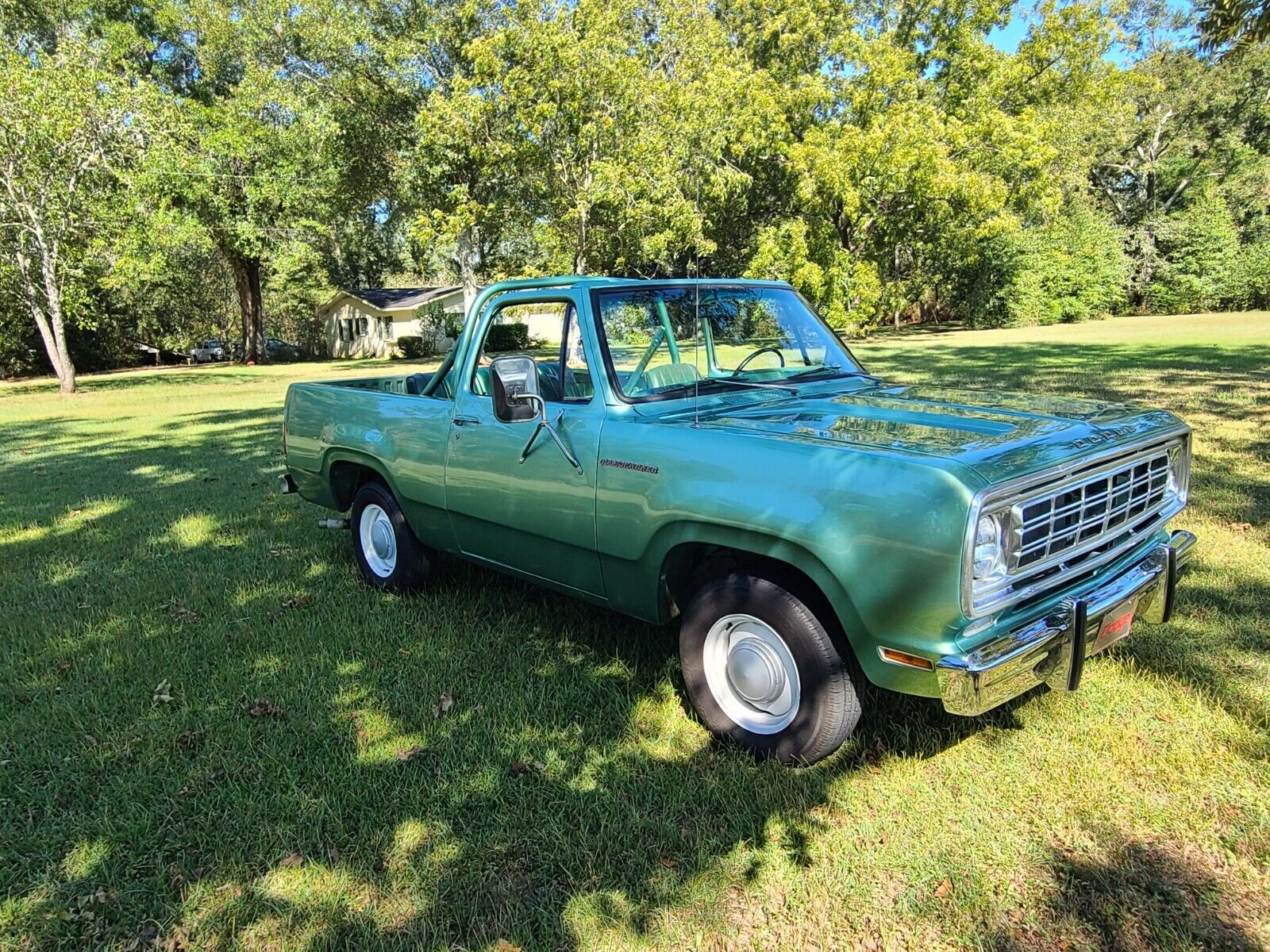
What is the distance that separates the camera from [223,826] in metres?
2.96

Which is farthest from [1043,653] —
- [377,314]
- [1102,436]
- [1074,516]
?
[377,314]

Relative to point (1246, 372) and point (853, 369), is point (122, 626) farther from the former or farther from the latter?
point (1246, 372)

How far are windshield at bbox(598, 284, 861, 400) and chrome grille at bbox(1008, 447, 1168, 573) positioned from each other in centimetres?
157

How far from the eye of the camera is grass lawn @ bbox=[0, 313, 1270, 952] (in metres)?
2.50

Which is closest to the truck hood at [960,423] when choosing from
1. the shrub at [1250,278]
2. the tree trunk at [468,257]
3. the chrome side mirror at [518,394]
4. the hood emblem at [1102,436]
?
the hood emblem at [1102,436]

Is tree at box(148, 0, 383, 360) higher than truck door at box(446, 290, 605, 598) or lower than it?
higher

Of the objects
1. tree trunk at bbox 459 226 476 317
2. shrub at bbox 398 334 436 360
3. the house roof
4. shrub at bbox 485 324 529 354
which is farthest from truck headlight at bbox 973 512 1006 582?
the house roof

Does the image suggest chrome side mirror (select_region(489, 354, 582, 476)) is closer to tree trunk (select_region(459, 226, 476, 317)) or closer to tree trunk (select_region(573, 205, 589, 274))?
tree trunk (select_region(573, 205, 589, 274))

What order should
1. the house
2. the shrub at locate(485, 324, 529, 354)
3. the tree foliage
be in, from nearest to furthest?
1. the shrub at locate(485, 324, 529, 354)
2. the tree foliage
3. the house

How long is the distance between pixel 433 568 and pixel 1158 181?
49963mm

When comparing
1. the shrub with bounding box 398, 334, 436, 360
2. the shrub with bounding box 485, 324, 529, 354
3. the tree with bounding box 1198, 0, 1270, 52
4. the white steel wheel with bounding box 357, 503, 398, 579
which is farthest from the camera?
the shrub with bounding box 398, 334, 436, 360

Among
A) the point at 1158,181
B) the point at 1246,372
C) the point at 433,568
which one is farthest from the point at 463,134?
the point at 1158,181

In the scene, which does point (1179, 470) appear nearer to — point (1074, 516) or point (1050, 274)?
point (1074, 516)

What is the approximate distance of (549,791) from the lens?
311 cm
